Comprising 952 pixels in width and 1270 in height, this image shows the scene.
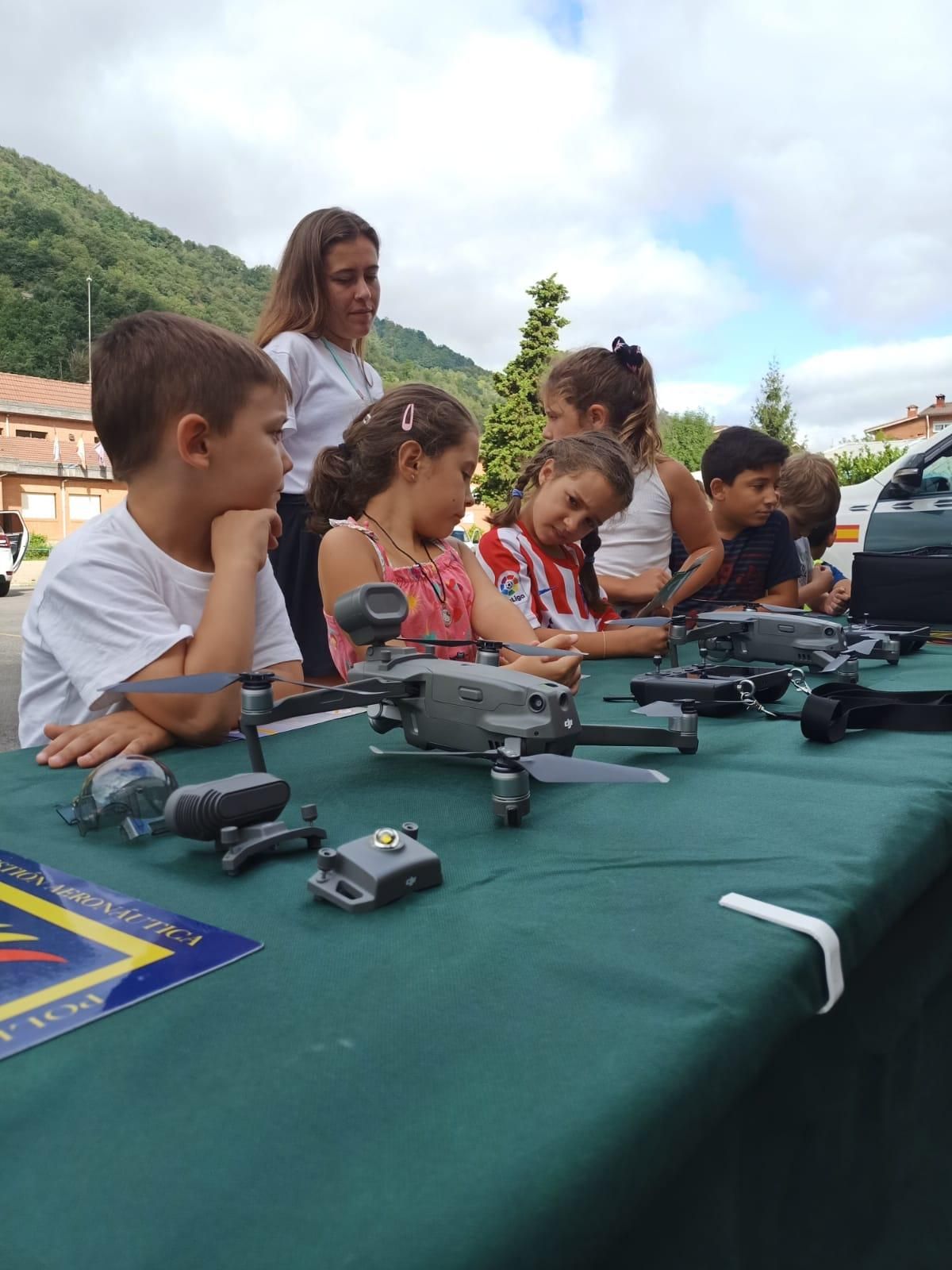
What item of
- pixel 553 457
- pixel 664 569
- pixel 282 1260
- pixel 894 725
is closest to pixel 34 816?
pixel 282 1260

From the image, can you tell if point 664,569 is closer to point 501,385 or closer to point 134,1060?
point 134,1060

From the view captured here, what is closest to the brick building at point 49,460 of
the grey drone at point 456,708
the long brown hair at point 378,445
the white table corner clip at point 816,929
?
the long brown hair at point 378,445

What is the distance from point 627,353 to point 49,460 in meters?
35.7

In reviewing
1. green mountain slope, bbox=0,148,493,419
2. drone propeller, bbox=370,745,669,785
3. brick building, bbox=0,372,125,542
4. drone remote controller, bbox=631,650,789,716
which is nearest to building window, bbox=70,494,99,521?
brick building, bbox=0,372,125,542

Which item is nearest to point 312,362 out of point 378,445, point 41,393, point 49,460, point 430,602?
point 378,445

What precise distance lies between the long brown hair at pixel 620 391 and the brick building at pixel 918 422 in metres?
52.2

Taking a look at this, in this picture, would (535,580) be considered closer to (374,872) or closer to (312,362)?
(312,362)

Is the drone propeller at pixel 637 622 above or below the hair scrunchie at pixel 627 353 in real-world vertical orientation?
below

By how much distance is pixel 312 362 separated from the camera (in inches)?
115

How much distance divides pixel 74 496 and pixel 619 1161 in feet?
122

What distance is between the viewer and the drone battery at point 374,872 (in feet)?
2.54

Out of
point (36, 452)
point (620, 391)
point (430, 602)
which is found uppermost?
point (36, 452)

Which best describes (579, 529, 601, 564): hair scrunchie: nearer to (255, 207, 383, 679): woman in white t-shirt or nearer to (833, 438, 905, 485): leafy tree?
(255, 207, 383, 679): woman in white t-shirt

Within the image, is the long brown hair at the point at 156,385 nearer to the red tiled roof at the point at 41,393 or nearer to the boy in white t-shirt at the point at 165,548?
the boy in white t-shirt at the point at 165,548
